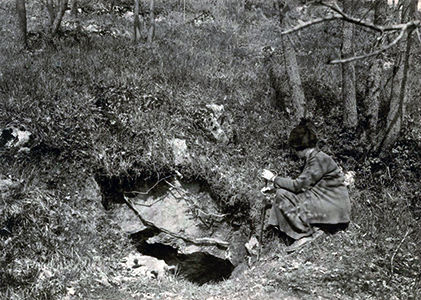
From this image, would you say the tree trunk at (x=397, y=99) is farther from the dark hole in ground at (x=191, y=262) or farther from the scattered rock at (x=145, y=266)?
the scattered rock at (x=145, y=266)

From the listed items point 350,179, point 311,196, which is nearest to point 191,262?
point 311,196

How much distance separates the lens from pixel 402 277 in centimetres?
521

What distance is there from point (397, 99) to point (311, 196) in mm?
3167

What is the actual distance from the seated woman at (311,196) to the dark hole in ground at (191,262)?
1.84 metres

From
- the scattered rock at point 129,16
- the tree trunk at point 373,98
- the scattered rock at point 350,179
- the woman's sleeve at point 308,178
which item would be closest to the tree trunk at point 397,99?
the tree trunk at point 373,98

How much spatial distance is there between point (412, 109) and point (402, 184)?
7.44ft

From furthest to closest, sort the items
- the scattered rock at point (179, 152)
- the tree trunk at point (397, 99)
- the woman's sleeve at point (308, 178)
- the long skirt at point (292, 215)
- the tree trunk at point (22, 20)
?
the tree trunk at point (22, 20) < the tree trunk at point (397, 99) < the scattered rock at point (179, 152) < the long skirt at point (292, 215) < the woman's sleeve at point (308, 178)

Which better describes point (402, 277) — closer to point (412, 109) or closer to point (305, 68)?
point (412, 109)

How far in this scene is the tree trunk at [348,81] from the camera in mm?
7909

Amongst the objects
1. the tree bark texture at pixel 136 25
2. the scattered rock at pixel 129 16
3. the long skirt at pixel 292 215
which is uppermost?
the tree bark texture at pixel 136 25

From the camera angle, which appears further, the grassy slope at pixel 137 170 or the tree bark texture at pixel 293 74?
the tree bark texture at pixel 293 74

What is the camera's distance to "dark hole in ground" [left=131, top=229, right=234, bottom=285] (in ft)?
24.1

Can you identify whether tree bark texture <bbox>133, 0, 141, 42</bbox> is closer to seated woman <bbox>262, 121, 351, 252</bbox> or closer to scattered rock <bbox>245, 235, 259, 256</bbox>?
seated woman <bbox>262, 121, 351, 252</bbox>

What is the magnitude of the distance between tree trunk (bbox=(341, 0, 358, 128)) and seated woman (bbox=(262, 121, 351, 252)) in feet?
8.59
